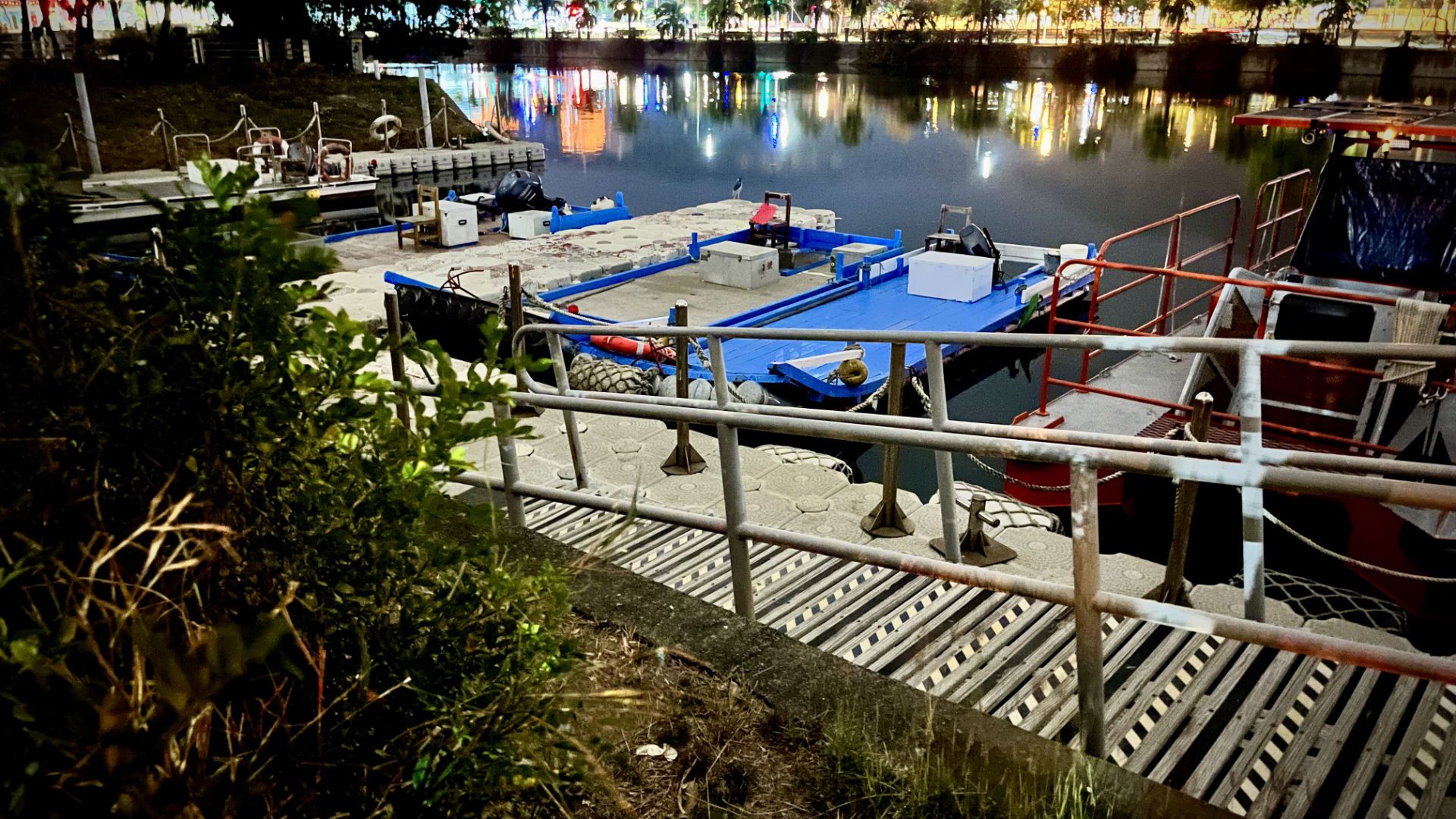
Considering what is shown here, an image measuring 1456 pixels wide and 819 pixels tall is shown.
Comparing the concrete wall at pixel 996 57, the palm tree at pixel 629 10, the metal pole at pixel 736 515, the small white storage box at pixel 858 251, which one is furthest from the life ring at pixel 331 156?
the palm tree at pixel 629 10

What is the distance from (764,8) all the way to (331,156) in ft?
264

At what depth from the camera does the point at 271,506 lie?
184 centimetres

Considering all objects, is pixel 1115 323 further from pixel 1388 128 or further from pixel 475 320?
pixel 475 320

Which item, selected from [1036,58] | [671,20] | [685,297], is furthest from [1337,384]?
[671,20]

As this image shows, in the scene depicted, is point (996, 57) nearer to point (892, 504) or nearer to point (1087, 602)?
point (892, 504)

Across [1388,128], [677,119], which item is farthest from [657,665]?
[677,119]

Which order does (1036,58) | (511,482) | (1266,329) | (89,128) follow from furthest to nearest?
(1036,58), (89,128), (1266,329), (511,482)

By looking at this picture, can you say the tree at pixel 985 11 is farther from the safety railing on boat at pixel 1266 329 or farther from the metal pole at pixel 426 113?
the safety railing on boat at pixel 1266 329

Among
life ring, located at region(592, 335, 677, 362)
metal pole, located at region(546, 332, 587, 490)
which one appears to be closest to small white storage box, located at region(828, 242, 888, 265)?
life ring, located at region(592, 335, 677, 362)

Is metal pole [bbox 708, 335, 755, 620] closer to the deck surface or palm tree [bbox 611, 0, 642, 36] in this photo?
the deck surface

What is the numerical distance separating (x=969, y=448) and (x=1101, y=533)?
876 cm

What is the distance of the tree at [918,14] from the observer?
88.7 meters

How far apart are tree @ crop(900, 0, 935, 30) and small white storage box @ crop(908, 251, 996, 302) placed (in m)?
78.9

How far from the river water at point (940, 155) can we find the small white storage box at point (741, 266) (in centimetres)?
404
